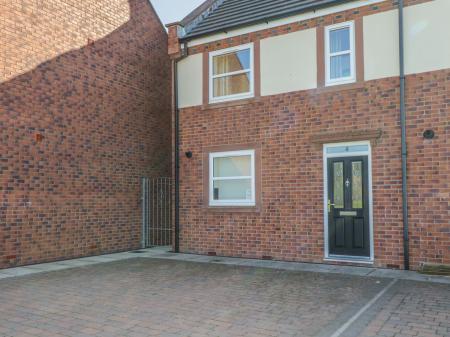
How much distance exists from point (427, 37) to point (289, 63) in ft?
9.55

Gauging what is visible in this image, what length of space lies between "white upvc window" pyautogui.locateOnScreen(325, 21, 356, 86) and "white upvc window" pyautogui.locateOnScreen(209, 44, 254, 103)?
1.92m

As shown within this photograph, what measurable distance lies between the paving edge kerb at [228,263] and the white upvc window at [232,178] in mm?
1442

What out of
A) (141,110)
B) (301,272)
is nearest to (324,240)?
(301,272)

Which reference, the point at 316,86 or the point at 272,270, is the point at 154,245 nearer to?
the point at 272,270

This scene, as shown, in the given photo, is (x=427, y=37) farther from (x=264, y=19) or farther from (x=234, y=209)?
(x=234, y=209)

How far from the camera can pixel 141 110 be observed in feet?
41.8

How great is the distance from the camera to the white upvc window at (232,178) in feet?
34.8

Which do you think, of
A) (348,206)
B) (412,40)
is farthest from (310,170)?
(412,40)

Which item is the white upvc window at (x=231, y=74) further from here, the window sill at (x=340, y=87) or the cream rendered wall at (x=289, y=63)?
the window sill at (x=340, y=87)

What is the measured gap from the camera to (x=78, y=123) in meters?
10.8

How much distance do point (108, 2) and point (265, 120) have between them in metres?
5.45

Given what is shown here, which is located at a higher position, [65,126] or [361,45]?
[361,45]

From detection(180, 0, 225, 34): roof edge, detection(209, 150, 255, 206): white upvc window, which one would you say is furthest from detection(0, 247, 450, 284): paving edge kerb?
detection(180, 0, 225, 34): roof edge

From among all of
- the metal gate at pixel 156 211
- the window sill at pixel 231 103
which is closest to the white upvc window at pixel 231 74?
the window sill at pixel 231 103
